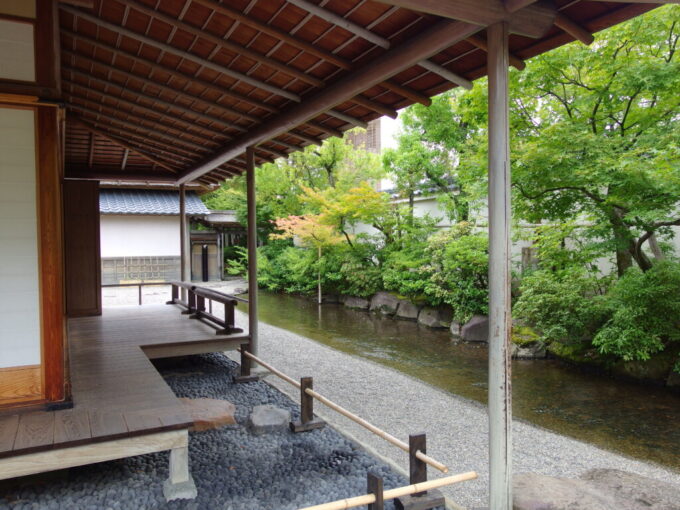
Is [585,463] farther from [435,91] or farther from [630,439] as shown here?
[435,91]

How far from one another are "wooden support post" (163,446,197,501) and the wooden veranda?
12 millimetres

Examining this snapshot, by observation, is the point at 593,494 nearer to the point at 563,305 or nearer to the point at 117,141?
the point at 563,305

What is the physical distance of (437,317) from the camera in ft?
41.0

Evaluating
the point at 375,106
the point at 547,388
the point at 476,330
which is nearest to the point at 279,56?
the point at 375,106

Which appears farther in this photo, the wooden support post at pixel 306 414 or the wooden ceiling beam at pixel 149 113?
the wooden ceiling beam at pixel 149 113

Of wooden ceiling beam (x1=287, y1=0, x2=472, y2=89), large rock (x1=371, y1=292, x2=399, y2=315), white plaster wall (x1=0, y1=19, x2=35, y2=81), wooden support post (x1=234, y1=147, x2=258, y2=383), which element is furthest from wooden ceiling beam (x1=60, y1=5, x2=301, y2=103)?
large rock (x1=371, y1=292, x2=399, y2=315)

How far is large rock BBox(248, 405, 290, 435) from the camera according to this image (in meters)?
4.42

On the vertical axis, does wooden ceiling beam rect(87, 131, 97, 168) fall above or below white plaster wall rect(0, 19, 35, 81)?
above

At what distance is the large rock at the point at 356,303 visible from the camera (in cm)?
1572

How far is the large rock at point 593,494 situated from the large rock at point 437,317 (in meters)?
8.59

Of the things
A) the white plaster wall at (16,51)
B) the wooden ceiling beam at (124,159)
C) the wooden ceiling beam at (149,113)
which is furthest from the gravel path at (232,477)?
the wooden ceiling beam at (124,159)

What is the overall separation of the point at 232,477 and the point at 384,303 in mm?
11321

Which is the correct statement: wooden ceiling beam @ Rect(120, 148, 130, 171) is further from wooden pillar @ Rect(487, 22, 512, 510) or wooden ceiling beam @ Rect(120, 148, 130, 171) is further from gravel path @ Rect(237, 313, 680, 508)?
wooden pillar @ Rect(487, 22, 512, 510)

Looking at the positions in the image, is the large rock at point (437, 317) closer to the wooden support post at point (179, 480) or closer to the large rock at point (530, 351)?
the large rock at point (530, 351)
